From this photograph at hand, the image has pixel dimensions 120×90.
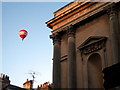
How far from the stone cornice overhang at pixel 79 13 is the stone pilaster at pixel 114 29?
2.03ft

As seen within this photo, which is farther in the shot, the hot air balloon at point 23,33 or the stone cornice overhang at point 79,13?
the hot air balloon at point 23,33

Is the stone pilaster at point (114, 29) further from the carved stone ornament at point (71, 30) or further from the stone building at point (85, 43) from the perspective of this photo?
the carved stone ornament at point (71, 30)

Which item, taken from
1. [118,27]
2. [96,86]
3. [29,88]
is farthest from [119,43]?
[29,88]

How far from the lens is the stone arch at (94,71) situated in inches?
699

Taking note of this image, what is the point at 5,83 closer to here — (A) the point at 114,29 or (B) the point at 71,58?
(B) the point at 71,58

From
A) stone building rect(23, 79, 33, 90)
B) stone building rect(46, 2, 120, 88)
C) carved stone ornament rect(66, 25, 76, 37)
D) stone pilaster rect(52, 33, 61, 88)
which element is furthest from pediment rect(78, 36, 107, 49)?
stone building rect(23, 79, 33, 90)

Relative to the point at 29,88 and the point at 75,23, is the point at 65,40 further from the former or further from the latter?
the point at 29,88

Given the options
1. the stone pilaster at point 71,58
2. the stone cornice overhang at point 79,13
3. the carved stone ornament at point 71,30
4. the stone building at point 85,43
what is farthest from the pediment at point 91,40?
the stone cornice overhang at point 79,13

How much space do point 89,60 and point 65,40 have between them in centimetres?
318

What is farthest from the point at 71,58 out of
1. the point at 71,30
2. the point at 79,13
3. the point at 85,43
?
the point at 79,13

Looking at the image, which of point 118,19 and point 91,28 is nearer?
point 118,19

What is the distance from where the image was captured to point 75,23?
19703 mm

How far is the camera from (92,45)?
710 inches

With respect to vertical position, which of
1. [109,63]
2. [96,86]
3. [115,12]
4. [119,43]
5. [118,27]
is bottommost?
[96,86]
